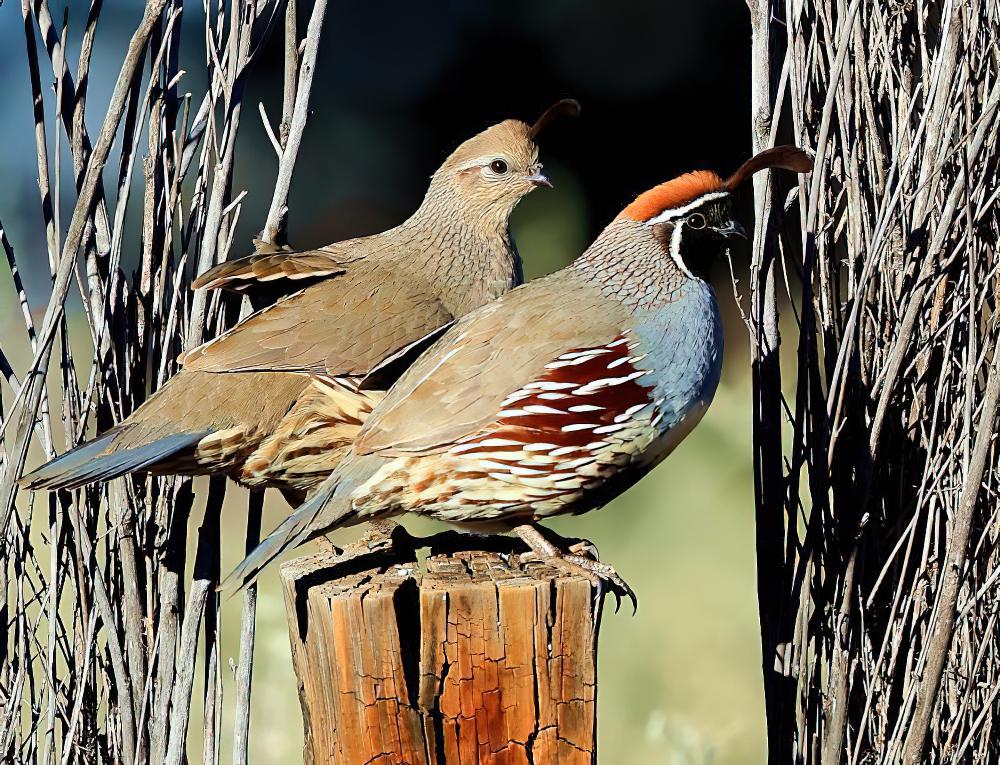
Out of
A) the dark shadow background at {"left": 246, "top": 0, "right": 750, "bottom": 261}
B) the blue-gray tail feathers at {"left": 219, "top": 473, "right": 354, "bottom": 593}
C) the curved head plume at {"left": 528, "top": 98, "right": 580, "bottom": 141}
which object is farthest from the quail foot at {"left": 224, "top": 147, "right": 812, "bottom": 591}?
the dark shadow background at {"left": 246, "top": 0, "right": 750, "bottom": 261}

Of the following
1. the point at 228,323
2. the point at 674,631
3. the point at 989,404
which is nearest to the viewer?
the point at 989,404

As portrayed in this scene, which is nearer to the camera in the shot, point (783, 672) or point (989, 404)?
point (989, 404)

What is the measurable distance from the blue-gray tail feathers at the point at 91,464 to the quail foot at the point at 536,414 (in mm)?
351

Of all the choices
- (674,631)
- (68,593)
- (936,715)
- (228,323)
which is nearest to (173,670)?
(228,323)

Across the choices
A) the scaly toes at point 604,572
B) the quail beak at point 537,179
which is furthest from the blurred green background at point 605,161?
the scaly toes at point 604,572

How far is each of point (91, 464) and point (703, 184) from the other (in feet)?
4.18

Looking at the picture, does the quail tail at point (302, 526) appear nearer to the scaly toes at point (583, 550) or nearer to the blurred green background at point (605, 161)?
the scaly toes at point (583, 550)

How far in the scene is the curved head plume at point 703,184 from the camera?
228 centimetres

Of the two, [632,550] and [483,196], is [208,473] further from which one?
[632,550]

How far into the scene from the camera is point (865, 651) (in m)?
2.42

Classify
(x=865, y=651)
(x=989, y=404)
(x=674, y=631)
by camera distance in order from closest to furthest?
(x=989, y=404) < (x=865, y=651) < (x=674, y=631)

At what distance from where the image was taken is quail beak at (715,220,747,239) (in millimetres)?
2387

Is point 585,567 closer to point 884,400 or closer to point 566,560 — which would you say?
point 566,560

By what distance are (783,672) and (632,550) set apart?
253cm
